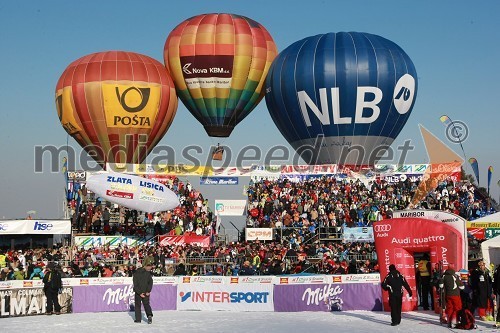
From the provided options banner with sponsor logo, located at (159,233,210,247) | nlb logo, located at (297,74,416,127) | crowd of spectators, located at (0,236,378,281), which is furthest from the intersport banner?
nlb logo, located at (297,74,416,127)

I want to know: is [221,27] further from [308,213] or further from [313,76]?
[308,213]

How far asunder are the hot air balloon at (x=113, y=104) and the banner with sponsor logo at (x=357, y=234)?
16.4 meters

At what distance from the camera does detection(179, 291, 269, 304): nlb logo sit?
77.0 feet

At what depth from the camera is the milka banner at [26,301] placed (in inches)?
885

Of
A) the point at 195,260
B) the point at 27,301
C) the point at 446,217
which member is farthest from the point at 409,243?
the point at 195,260

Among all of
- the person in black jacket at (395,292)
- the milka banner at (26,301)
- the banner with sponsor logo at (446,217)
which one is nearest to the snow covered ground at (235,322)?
the person in black jacket at (395,292)

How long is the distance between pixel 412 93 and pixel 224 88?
36.7 ft

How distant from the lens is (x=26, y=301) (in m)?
22.8

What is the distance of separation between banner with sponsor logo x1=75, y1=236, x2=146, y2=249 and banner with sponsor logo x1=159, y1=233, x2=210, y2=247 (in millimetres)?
1297

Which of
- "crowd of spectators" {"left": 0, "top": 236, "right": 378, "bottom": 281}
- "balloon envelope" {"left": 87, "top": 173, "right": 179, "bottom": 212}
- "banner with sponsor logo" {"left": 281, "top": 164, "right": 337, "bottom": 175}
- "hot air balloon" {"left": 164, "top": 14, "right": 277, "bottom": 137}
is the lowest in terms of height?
"crowd of spectators" {"left": 0, "top": 236, "right": 378, "bottom": 281}

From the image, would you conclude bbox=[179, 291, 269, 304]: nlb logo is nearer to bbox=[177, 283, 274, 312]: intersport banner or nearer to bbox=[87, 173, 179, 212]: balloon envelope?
bbox=[177, 283, 274, 312]: intersport banner

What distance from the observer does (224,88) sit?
2084 inches

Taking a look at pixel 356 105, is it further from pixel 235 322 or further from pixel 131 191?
pixel 235 322

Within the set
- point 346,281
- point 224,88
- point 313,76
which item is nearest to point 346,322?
point 346,281
